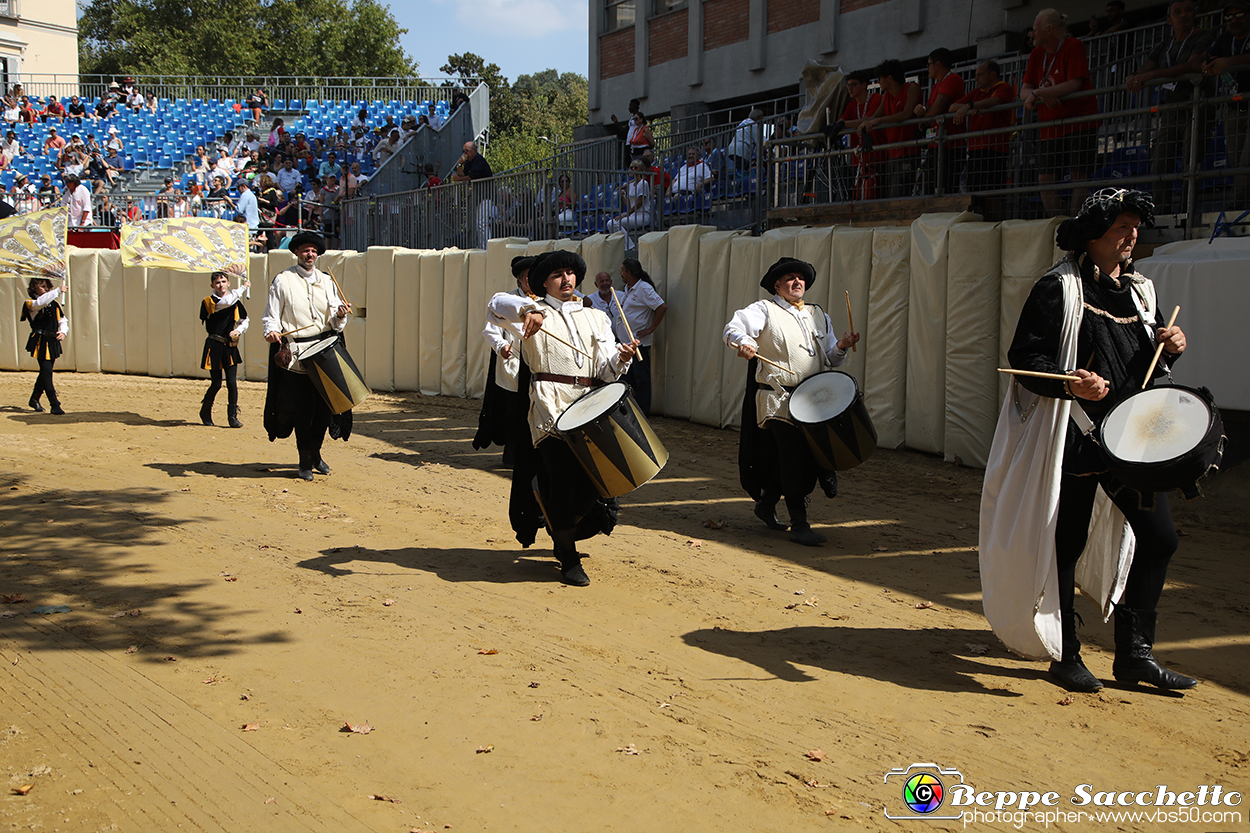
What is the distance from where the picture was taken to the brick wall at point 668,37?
2250 centimetres

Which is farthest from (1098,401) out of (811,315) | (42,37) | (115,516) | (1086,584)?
(42,37)

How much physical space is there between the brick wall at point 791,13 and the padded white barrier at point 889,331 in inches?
415

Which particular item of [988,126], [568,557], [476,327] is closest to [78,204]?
[476,327]

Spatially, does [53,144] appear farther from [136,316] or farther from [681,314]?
[681,314]

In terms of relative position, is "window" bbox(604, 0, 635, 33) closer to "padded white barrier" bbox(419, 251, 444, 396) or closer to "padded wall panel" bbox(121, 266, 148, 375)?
"padded white barrier" bbox(419, 251, 444, 396)

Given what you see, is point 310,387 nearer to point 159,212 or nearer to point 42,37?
point 159,212

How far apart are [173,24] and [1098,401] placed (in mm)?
65777

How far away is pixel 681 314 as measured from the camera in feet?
41.3

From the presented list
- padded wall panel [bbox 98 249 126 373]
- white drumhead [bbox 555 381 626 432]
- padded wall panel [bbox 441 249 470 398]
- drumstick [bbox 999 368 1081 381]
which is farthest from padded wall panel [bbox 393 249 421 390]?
drumstick [bbox 999 368 1081 381]

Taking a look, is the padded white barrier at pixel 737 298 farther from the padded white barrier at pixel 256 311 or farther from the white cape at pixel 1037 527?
the padded white barrier at pixel 256 311

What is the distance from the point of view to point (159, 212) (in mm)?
21828

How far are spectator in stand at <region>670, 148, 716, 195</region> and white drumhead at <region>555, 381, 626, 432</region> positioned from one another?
8253mm

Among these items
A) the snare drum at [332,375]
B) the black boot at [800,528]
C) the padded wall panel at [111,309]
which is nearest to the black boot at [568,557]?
the black boot at [800,528]

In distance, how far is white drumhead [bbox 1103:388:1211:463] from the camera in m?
3.98
